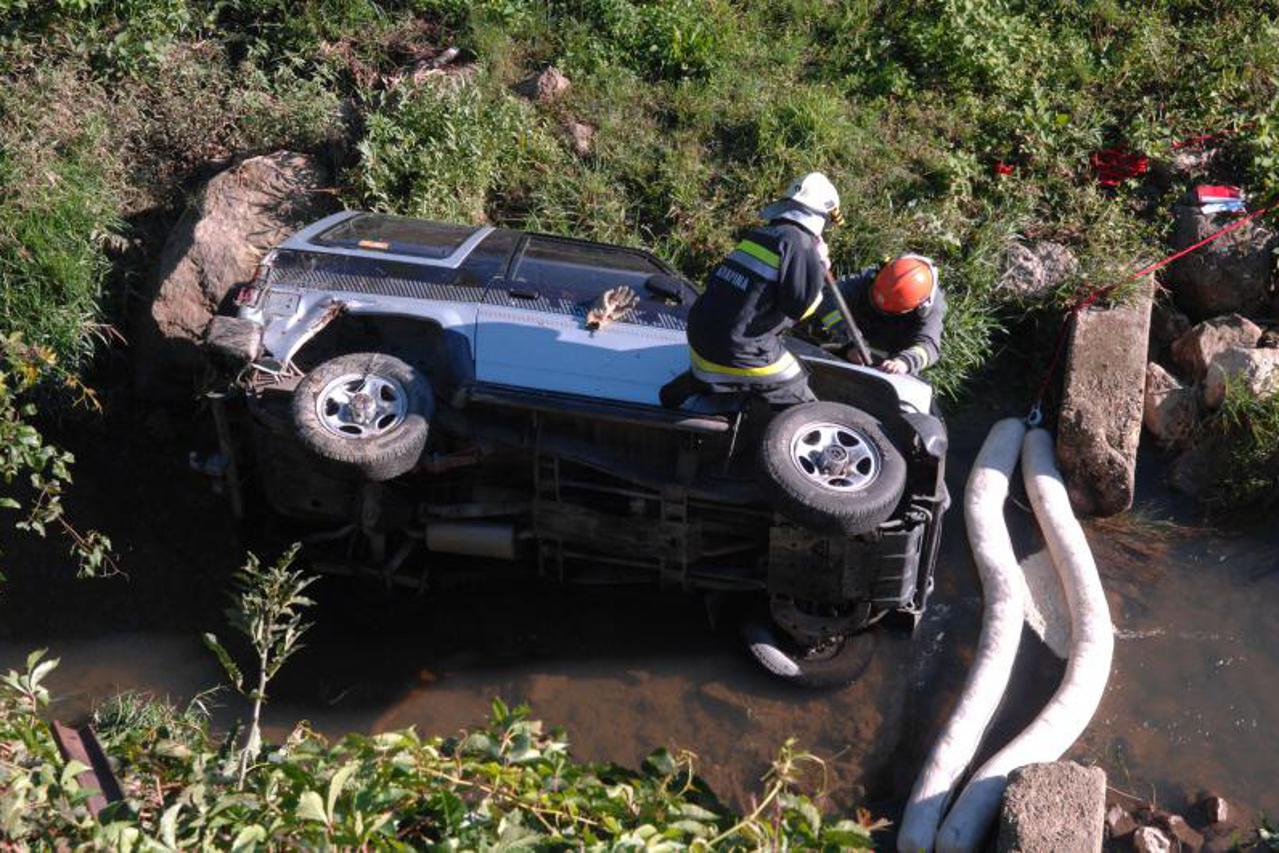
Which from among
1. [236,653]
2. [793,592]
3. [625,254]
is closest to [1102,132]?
[625,254]

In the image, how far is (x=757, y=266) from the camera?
633 centimetres

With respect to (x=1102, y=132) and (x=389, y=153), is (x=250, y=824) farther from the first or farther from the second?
(x=1102, y=132)

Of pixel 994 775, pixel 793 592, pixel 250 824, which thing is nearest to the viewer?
pixel 250 824

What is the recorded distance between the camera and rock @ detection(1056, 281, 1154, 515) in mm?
7887

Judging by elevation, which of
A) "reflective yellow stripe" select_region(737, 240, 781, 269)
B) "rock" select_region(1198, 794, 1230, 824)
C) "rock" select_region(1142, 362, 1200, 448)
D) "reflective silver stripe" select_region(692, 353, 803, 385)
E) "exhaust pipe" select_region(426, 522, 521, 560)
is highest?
"reflective yellow stripe" select_region(737, 240, 781, 269)

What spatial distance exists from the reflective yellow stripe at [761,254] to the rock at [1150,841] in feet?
10.1

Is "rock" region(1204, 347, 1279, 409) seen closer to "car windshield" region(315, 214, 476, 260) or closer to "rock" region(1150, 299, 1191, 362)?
"rock" region(1150, 299, 1191, 362)

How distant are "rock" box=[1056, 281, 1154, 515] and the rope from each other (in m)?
0.24

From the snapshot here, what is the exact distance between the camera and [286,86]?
964 cm

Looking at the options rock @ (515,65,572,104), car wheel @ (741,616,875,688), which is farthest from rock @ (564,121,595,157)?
car wheel @ (741,616,875,688)

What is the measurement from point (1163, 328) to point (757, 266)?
12.8 feet

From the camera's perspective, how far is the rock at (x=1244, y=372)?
26.8 feet

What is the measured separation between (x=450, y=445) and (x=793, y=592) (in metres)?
1.81

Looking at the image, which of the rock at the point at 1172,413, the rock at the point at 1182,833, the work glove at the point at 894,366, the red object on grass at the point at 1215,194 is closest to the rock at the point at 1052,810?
the rock at the point at 1182,833
